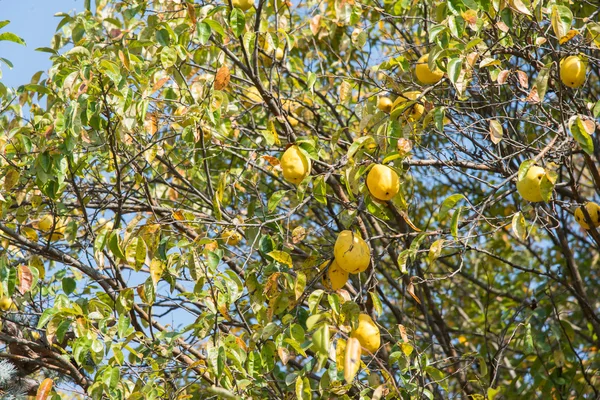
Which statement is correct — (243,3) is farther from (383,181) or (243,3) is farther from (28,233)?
(28,233)

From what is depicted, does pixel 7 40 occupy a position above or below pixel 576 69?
above

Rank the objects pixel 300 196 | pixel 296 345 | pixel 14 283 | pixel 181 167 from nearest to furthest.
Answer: pixel 296 345
pixel 300 196
pixel 14 283
pixel 181 167

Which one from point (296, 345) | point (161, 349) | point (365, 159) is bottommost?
point (296, 345)

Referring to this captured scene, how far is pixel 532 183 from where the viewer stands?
2176 mm

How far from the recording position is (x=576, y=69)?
2.37 meters

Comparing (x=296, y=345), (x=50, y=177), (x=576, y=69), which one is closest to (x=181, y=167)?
(x=50, y=177)

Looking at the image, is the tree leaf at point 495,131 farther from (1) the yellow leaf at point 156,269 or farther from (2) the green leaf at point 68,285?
(2) the green leaf at point 68,285

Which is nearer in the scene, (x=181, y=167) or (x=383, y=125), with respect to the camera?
(x=383, y=125)

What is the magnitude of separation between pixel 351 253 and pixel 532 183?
24.0 inches

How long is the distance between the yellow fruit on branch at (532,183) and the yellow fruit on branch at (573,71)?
404 millimetres

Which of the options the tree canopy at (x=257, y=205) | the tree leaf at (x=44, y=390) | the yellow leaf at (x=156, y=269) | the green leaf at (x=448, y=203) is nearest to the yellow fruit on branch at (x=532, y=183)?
the tree canopy at (x=257, y=205)

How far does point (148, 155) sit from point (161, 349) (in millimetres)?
841

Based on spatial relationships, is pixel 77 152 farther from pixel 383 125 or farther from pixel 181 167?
pixel 383 125

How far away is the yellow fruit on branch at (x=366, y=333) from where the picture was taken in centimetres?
223
